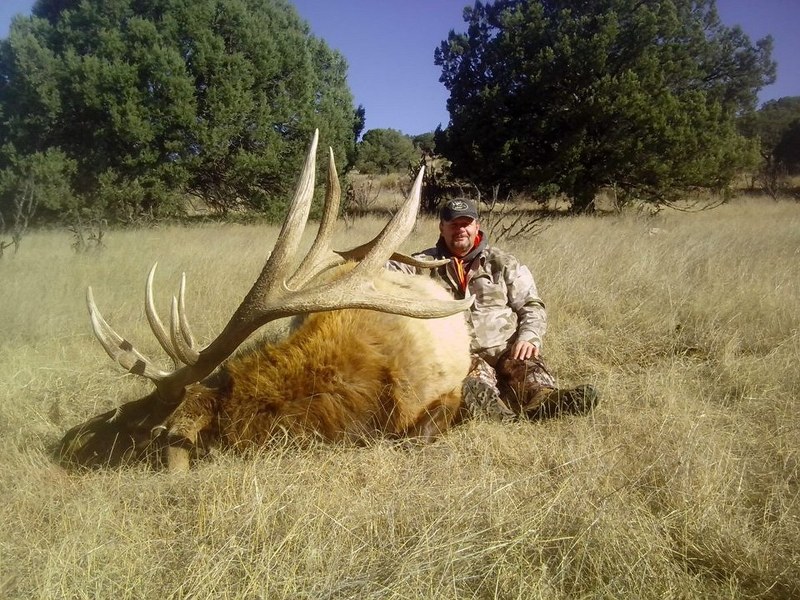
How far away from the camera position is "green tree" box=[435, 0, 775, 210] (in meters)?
17.0

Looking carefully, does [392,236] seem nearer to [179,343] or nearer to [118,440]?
[179,343]

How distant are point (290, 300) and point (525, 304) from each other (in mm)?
1907

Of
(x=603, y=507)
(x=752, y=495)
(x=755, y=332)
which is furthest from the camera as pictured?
(x=755, y=332)

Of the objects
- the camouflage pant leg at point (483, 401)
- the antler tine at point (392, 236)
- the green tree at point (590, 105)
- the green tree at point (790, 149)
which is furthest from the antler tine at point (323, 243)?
the green tree at point (790, 149)

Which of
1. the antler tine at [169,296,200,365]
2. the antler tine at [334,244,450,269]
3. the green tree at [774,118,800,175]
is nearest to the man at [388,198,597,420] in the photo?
the antler tine at [334,244,450,269]

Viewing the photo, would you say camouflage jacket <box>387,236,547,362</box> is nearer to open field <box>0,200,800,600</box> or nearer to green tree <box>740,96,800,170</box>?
open field <box>0,200,800,600</box>

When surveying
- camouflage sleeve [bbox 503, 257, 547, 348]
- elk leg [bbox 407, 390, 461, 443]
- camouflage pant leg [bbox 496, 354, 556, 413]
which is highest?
camouflage sleeve [bbox 503, 257, 547, 348]

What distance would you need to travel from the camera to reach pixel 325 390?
2.54m

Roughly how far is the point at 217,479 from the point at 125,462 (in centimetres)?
55

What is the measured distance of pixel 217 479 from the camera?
2400 millimetres

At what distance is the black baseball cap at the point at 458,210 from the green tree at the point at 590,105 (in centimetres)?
1495

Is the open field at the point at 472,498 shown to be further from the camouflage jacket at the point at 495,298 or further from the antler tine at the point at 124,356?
the camouflage jacket at the point at 495,298

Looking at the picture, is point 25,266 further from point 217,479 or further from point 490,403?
point 490,403

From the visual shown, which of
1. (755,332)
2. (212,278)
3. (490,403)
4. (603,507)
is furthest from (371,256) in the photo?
(212,278)
